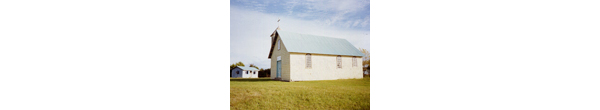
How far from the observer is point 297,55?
2.46 meters

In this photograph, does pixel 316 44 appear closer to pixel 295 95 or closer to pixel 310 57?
pixel 310 57

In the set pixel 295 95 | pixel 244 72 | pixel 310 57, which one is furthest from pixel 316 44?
pixel 244 72

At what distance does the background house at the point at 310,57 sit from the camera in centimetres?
244

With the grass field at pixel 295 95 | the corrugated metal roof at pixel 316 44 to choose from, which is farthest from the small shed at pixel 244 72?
the corrugated metal roof at pixel 316 44

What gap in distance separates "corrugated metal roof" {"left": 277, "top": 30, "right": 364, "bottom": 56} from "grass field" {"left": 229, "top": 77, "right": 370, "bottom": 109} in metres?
0.30

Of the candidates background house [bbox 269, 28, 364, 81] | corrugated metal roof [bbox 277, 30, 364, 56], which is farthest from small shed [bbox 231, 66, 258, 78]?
corrugated metal roof [bbox 277, 30, 364, 56]

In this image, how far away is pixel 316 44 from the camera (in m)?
2.55

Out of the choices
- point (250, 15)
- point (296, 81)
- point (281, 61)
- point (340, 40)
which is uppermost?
point (250, 15)

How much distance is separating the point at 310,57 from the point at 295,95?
1.35 feet

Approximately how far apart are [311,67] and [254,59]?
539 millimetres

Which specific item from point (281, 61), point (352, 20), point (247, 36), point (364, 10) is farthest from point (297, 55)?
point (364, 10)

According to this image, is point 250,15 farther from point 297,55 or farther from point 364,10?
point 364,10

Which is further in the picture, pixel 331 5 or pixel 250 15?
pixel 331 5

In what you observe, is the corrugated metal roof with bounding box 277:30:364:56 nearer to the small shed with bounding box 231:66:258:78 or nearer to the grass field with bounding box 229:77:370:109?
the grass field with bounding box 229:77:370:109
